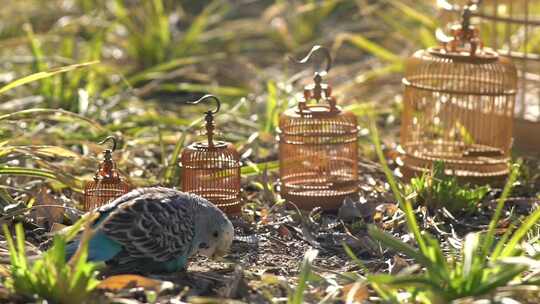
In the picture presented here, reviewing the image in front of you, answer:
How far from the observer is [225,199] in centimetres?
454

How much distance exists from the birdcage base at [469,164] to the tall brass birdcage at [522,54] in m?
0.67

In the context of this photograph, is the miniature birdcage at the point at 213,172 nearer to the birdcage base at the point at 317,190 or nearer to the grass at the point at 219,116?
the grass at the point at 219,116

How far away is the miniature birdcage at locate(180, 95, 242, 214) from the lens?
14.8 ft

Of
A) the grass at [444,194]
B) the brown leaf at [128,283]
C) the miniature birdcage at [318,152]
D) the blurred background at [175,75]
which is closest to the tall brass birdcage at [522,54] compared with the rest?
the blurred background at [175,75]

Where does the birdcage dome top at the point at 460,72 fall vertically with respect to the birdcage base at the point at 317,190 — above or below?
above

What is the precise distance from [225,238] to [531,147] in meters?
2.60

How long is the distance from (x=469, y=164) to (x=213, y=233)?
1805 mm

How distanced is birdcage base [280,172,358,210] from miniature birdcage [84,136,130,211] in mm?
874

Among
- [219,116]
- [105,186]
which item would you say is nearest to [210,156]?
[105,186]

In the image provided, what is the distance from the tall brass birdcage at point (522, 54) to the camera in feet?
18.6

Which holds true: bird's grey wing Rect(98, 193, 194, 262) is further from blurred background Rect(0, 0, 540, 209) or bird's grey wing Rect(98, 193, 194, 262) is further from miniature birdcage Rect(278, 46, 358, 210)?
miniature birdcage Rect(278, 46, 358, 210)

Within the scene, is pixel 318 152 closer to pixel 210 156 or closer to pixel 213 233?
pixel 210 156

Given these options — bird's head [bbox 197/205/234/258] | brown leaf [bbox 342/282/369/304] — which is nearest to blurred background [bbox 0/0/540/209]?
bird's head [bbox 197/205/234/258]

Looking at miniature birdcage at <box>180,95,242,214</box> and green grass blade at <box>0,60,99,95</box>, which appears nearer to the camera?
green grass blade at <box>0,60,99,95</box>
